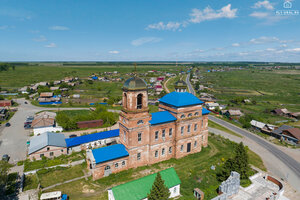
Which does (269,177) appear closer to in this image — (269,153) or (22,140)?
(269,153)

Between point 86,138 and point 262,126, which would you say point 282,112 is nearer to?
point 262,126

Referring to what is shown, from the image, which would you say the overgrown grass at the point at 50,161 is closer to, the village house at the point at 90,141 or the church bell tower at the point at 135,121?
the village house at the point at 90,141

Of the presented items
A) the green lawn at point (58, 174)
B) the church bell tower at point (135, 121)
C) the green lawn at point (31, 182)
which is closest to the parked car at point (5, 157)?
the green lawn at point (31, 182)

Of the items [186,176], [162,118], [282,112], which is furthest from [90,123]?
[282,112]

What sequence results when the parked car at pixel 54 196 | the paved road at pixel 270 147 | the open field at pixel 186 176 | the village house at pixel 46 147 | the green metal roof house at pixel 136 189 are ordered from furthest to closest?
the paved road at pixel 270 147 < the village house at pixel 46 147 < the open field at pixel 186 176 < the parked car at pixel 54 196 < the green metal roof house at pixel 136 189

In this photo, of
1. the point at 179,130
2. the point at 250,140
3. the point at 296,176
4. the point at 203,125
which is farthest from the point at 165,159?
the point at 250,140

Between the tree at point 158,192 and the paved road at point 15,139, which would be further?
the paved road at point 15,139
